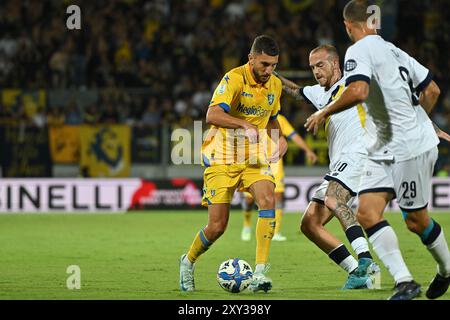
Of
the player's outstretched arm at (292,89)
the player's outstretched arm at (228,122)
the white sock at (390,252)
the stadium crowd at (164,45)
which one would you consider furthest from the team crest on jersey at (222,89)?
the stadium crowd at (164,45)

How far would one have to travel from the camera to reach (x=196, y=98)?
68.5ft

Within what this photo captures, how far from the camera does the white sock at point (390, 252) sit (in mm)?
7105

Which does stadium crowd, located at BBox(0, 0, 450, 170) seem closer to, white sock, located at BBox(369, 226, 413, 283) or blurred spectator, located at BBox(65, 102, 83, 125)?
blurred spectator, located at BBox(65, 102, 83, 125)

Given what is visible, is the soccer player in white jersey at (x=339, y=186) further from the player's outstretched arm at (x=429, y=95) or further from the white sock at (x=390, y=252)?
the white sock at (x=390, y=252)

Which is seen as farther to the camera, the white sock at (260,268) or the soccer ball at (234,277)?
the white sock at (260,268)

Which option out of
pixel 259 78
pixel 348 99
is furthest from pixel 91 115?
pixel 348 99

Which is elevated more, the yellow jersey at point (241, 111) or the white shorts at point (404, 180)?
the yellow jersey at point (241, 111)

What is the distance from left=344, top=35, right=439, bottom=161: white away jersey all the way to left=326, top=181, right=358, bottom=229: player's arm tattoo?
129 cm

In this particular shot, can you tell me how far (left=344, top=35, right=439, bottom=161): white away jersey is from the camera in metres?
7.09

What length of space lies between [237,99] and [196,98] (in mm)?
12251

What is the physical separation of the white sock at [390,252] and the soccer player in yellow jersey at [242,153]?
4.44ft

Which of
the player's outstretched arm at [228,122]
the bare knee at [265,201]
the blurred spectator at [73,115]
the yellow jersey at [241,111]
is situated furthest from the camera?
the blurred spectator at [73,115]

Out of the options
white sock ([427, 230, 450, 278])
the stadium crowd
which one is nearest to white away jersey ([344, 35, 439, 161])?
white sock ([427, 230, 450, 278])
